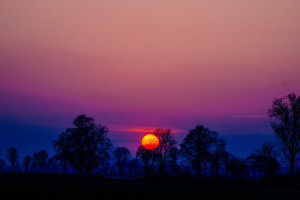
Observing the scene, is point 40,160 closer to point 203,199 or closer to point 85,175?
point 85,175

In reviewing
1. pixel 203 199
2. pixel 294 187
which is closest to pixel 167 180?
pixel 294 187

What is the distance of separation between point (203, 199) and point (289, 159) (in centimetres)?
2625

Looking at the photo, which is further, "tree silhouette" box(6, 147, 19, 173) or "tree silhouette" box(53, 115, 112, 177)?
"tree silhouette" box(6, 147, 19, 173)

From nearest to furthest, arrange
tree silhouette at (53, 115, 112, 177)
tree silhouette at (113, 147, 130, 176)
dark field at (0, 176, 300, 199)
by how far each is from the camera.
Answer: dark field at (0, 176, 300, 199) → tree silhouette at (53, 115, 112, 177) → tree silhouette at (113, 147, 130, 176)

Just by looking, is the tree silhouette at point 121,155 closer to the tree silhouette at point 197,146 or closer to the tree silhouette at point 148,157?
the tree silhouette at point 148,157

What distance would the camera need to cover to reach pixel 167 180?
246 ft

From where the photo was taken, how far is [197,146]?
84250mm

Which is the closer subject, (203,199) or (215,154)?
(203,199)

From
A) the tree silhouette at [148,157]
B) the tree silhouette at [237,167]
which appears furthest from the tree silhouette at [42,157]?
the tree silhouette at [237,167]

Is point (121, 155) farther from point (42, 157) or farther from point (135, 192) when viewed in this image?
point (135, 192)

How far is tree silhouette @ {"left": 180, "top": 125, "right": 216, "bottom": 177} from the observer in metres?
83.4

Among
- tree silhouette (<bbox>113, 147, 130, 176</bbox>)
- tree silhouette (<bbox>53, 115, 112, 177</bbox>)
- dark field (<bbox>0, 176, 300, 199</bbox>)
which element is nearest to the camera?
dark field (<bbox>0, 176, 300, 199</bbox>)

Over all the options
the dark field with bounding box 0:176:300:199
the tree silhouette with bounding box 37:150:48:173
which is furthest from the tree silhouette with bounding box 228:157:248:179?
the tree silhouette with bounding box 37:150:48:173

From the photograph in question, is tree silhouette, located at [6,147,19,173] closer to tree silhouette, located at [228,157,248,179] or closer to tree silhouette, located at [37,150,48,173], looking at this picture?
tree silhouette, located at [37,150,48,173]
